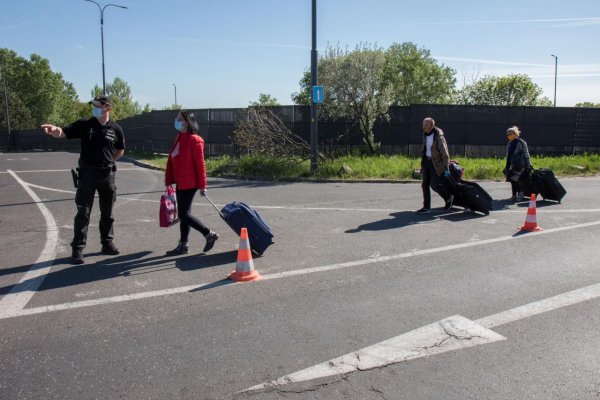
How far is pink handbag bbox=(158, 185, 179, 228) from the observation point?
6.38 metres

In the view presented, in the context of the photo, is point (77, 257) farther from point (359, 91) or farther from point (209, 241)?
point (359, 91)

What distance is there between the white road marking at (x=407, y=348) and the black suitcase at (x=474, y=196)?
527 centimetres

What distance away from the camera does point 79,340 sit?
12.6 ft

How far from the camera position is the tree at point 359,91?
2002cm

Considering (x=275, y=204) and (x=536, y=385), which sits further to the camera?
(x=275, y=204)

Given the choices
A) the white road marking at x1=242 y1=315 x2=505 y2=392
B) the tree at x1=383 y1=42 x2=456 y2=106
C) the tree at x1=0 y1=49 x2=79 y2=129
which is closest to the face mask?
the white road marking at x1=242 y1=315 x2=505 y2=392

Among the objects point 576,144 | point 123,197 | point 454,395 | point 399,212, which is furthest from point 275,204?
point 576,144

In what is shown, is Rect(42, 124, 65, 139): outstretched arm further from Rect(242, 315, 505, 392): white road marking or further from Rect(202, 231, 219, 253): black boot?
Rect(242, 315, 505, 392): white road marking

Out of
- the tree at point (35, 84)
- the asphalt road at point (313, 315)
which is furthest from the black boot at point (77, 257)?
the tree at point (35, 84)

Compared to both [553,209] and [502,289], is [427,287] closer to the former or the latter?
[502,289]

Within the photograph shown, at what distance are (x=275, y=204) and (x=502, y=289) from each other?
6469 mm

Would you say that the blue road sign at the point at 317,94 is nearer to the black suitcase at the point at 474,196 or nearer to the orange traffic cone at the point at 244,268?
the black suitcase at the point at 474,196

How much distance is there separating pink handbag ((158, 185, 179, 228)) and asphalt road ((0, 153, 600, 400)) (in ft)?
1.49

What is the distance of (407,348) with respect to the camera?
3.66 metres
